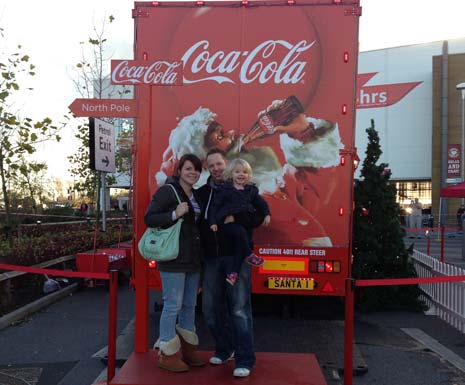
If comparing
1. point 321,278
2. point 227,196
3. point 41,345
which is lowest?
point 41,345

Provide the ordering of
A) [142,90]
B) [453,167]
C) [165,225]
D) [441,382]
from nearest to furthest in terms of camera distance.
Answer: [165,225]
[142,90]
[441,382]
[453,167]

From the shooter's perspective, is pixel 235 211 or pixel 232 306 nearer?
pixel 235 211

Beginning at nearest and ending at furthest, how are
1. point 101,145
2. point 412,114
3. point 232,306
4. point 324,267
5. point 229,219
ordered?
point 229,219 → point 232,306 → point 324,267 → point 101,145 → point 412,114

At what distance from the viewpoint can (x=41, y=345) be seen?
5664 mm

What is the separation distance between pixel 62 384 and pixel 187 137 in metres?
2.64

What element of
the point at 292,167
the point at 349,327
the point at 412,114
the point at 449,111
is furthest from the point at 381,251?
the point at 412,114

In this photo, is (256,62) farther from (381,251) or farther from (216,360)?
(381,251)

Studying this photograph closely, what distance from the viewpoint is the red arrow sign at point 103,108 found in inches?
165

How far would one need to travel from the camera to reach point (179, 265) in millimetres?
3762

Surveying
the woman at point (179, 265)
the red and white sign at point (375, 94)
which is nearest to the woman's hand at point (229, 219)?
the woman at point (179, 265)

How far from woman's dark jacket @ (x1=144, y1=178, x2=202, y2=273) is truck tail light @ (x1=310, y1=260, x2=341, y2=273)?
1.51 meters

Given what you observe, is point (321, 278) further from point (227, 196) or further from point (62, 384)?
point (62, 384)

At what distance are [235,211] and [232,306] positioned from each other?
795 millimetres

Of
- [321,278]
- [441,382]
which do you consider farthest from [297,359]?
[441,382]
